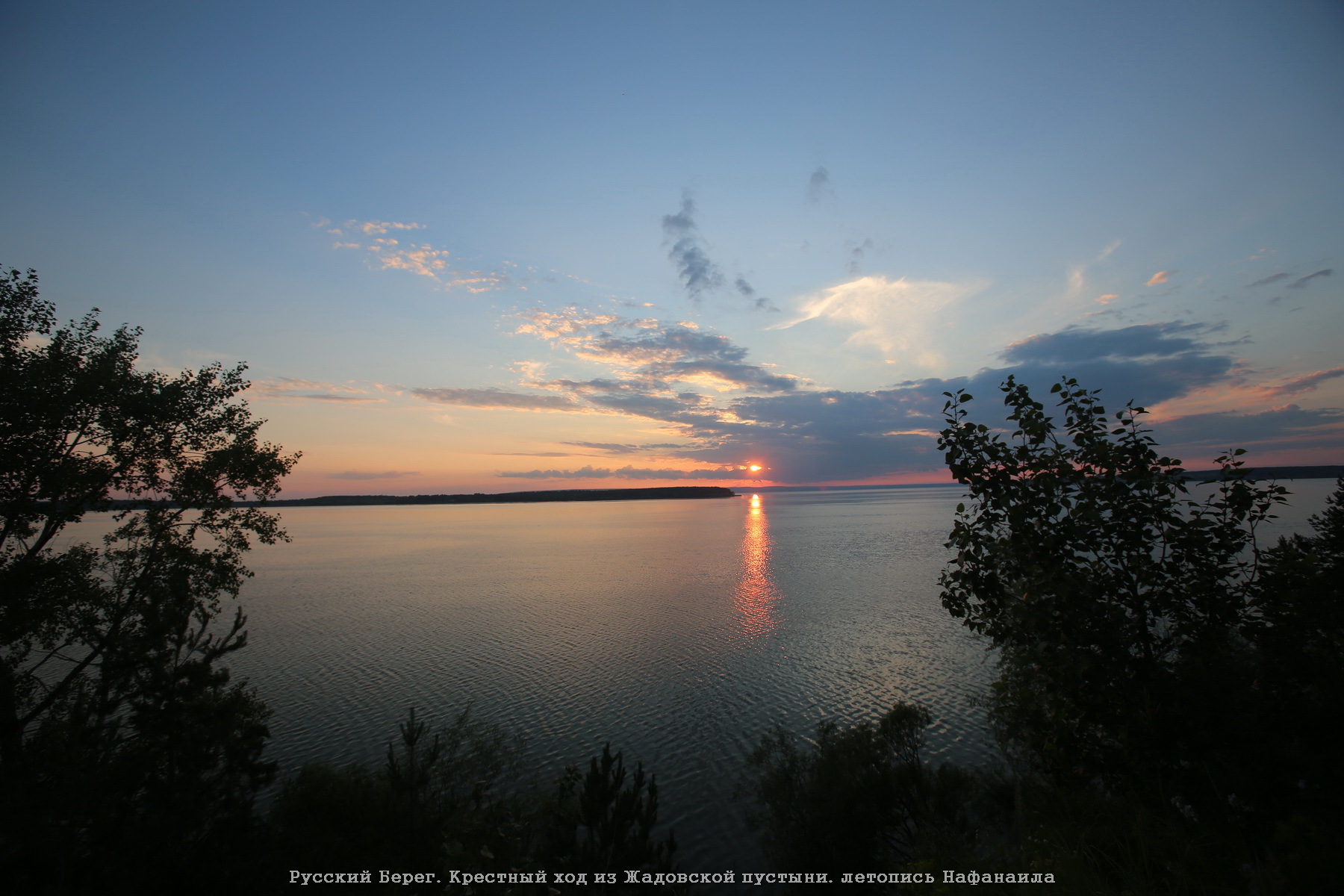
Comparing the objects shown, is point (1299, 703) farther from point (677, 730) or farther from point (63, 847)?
point (677, 730)

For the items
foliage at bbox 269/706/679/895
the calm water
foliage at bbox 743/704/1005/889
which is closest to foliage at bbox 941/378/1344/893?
foliage at bbox 269/706/679/895

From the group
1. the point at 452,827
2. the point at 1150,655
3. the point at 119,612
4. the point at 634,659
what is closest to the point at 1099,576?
the point at 1150,655

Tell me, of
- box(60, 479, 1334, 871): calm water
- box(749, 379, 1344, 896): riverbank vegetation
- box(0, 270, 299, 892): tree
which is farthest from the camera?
box(60, 479, 1334, 871): calm water

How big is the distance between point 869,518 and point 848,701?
144 m

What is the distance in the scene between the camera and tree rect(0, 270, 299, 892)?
9109 millimetres

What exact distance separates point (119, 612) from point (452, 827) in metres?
12.7

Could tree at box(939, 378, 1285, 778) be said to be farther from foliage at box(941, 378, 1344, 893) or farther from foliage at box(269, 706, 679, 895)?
foliage at box(269, 706, 679, 895)

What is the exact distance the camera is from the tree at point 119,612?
9109 mm

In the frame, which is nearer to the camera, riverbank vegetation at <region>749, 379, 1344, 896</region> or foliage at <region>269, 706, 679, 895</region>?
riverbank vegetation at <region>749, 379, 1344, 896</region>

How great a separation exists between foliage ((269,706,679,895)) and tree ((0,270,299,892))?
2316 mm

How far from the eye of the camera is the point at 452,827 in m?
12.6

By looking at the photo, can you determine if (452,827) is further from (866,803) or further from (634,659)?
(634,659)

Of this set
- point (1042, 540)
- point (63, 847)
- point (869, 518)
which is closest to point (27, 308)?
point (63, 847)

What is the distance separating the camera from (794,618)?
43594mm
